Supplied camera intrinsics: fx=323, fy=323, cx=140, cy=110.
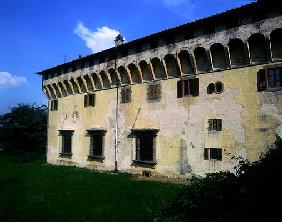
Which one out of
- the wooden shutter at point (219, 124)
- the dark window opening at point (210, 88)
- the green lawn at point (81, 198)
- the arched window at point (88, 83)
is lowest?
the green lawn at point (81, 198)

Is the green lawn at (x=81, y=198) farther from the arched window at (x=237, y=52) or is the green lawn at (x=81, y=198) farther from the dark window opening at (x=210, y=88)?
the arched window at (x=237, y=52)

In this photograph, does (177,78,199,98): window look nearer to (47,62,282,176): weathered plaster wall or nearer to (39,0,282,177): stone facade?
(39,0,282,177): stone facade

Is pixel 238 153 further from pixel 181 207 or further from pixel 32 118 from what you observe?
pixel 32 118

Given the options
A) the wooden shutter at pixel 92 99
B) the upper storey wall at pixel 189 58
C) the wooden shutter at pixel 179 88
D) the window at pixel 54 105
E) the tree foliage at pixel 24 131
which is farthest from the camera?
the tree foliage at pixel 24 131

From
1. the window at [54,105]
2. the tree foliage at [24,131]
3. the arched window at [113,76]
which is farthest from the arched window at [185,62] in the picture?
the tree foliage at [24,131]

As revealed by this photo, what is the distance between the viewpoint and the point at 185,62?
68.9 feet

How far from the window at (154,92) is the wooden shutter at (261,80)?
23.0 feet

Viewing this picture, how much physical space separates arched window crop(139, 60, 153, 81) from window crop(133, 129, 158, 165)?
3772mm

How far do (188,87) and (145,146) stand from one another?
5.39m

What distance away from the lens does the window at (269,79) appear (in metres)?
17.0

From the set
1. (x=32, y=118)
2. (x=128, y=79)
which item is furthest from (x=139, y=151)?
(x=32, y=118)

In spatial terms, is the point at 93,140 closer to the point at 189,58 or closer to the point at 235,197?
the point at 189,58

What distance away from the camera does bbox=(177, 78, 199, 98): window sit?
798 inches

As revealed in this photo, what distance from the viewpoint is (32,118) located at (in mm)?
42844
